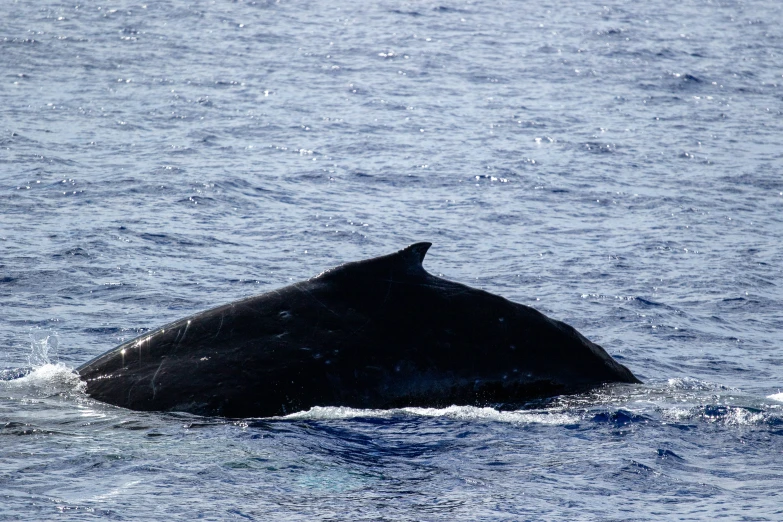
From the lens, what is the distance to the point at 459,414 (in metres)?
8.12

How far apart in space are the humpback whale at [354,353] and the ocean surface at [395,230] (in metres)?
0.20

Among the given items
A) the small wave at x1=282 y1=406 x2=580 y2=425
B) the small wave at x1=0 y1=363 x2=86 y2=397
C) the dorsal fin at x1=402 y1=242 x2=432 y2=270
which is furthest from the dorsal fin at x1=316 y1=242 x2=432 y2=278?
the small wave at x1=0 y1=363 x2=86 y2=397

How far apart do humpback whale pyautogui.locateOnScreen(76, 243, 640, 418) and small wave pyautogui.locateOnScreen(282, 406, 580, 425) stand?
5cm

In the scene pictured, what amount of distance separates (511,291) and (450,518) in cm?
854

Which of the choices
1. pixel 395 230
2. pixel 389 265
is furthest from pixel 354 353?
pixel 395 230

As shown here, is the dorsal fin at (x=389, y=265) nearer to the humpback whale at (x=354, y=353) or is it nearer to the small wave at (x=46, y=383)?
the humpback whale at (x=354, y=353)

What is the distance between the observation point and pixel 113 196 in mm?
19156

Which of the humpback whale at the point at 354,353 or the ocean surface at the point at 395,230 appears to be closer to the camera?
the ocean surface at the point at 395,230

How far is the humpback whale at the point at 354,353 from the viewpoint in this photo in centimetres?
796

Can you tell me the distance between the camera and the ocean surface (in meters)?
7.06

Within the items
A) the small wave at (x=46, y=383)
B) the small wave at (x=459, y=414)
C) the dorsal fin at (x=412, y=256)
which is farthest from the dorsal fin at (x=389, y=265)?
the small wave at (x=46, y=383)

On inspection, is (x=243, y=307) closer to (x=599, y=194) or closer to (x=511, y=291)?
(x=511, y=291)

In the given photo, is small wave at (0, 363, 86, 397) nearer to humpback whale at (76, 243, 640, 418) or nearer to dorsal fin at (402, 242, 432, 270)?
humpback whale at (76, 243, 640, 418)

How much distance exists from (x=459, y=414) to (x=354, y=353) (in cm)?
87
